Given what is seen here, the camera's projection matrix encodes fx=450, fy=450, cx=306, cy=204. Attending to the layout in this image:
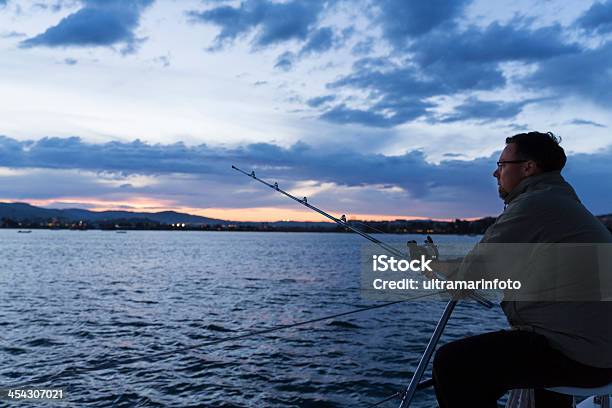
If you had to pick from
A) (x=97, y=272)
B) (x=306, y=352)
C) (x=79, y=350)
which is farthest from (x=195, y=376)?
(x=97, y=272)

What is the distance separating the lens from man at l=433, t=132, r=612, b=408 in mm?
2217

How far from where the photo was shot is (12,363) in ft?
38.8

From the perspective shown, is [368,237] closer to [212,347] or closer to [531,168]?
[531,168]

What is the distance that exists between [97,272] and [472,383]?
146 ft

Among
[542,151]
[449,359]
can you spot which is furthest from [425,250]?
[542,151]

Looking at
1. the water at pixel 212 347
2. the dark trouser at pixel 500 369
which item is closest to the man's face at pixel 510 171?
the dark trouser at pixel 500 369

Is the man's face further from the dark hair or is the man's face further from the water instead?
the water

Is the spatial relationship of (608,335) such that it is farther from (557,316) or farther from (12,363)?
(12,363)

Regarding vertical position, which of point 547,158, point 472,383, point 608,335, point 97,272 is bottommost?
point 97,272

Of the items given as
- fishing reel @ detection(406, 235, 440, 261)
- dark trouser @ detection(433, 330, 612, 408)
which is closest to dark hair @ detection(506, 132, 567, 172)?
fishing reel @ detection(406, 235, 440, 261)

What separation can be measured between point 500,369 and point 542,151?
1.22m

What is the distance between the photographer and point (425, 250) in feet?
8.67

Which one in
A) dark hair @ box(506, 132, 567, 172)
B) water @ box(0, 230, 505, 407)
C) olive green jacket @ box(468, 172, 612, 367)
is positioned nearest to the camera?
olive green jacket @ box(468, 172, 612, 367)

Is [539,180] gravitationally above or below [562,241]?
above
